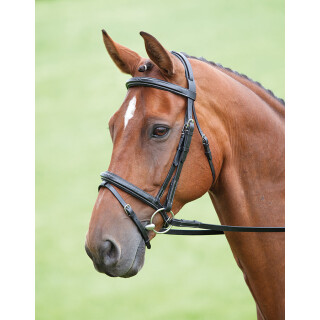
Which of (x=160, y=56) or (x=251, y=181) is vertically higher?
(x=160, y=56)

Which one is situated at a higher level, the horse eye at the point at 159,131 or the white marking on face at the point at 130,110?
the white marking on face at the point at 130,110

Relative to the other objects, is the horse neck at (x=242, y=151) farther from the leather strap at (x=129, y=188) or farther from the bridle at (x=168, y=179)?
the leather strap at (x=129, y=188)

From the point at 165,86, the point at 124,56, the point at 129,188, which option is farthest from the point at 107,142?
the point at 129,188

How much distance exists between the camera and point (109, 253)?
2.22 m

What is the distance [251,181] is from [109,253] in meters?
0.90

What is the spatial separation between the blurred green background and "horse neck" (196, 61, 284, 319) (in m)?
4.25

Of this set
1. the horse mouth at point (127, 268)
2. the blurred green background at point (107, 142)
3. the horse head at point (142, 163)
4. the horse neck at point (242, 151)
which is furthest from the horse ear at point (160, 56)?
the blurred green background at point (107, 142)

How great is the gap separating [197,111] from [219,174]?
0.38 metres

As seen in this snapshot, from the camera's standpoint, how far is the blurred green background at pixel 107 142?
7.03 metres

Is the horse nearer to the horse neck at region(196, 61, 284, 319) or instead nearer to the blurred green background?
the horse neck at region(196, 61, 284, 319)

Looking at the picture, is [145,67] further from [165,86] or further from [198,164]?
[198,164]

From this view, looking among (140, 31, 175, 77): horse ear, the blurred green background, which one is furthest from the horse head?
the blurred green background

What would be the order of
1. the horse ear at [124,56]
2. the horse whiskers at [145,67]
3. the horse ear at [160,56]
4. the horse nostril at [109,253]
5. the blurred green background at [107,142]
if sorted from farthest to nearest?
the blurred green background at [107,142]
the horse ear at [124,56]
the horse whiskers at [145,67]
the horse ear at [160,56]
the horse nostril at [109,253]

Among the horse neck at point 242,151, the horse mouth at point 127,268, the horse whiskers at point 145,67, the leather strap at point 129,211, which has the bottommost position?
the horse mouth at point 127,268
